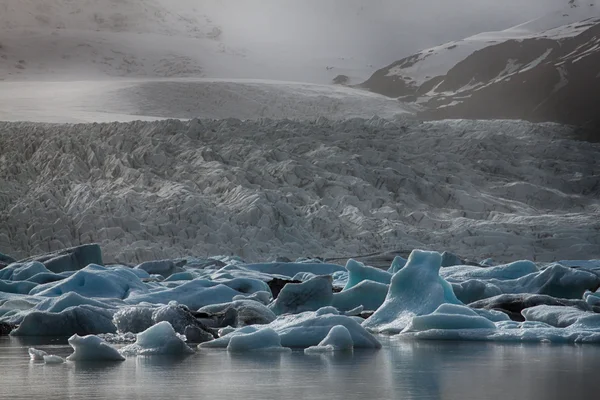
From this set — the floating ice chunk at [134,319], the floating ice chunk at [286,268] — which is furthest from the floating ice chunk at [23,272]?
the floating ice chunk at [134,319]

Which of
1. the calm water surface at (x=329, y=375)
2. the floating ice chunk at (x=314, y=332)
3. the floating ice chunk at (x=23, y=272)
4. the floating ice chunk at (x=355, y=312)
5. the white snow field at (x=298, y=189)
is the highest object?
the white snow field at (x=298, y=189)

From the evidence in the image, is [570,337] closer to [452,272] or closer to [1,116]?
[452,272]

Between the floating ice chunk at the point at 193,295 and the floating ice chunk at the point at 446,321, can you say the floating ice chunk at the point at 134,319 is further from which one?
the floating ice chunk at the point at 446,321

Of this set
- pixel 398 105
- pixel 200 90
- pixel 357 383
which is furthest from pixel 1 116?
pixel 357 383

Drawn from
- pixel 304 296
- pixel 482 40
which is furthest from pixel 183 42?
pixel 304 296

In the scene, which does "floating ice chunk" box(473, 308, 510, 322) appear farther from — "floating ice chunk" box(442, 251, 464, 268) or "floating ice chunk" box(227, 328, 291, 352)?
"floating ice chunk" box(442, 251, 464, 268)

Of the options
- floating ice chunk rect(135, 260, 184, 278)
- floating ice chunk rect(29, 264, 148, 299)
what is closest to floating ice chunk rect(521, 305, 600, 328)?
floating ice chunk rect(29, 264, 148, 299)
